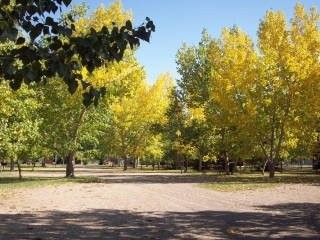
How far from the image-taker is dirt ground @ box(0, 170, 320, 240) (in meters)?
9.52

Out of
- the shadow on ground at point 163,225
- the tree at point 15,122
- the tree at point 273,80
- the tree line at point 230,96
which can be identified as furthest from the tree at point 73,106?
the shadow on ground at point 163,225

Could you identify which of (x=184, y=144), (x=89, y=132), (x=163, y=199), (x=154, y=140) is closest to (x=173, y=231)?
(x=163, y=199)

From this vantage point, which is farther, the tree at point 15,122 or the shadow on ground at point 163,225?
the tree at point 15,122

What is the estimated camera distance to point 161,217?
11969mm

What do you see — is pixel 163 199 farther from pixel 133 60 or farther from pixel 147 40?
pixel 133 60

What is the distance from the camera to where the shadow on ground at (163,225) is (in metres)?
9.35

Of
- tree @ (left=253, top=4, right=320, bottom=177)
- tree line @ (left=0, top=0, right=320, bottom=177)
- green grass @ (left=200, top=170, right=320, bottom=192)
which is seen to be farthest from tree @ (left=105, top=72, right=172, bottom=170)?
green grass @ (left=200, top=170, right=320, bottom=192)

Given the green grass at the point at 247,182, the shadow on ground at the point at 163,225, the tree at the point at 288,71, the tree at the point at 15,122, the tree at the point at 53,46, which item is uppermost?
the tree at the point at 288,71

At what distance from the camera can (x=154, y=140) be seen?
61.0m

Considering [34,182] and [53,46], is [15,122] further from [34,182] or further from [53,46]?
[53,46]

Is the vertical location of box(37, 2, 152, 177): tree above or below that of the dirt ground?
above

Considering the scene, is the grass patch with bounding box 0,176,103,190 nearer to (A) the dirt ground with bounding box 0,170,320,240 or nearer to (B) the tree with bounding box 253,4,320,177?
(A) the dirt ground with bounding box 0,170,320,240

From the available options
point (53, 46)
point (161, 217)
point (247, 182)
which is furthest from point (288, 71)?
point (53, 46)

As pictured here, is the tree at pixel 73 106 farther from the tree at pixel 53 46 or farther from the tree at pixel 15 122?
the tree at pixel 53 46
